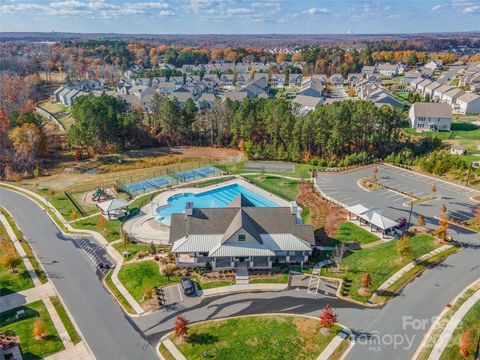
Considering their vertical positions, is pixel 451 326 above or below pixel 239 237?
below

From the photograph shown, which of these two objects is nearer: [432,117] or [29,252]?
[29,252]

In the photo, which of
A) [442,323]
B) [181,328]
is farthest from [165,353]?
[442,323]

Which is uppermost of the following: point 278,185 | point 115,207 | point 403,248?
point 403,248

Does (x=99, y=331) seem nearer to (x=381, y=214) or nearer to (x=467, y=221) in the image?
(x=381, y=214)

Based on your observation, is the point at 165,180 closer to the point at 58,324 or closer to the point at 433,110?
the point at 58,324

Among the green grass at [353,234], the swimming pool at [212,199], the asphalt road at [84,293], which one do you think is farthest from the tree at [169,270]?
the green grass at [353,234]

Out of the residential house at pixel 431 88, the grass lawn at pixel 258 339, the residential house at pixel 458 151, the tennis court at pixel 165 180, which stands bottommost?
the grass lawn at pixel 258 339

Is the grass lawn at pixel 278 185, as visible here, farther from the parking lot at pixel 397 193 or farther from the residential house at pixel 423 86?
the residential house at pixel 423 86
